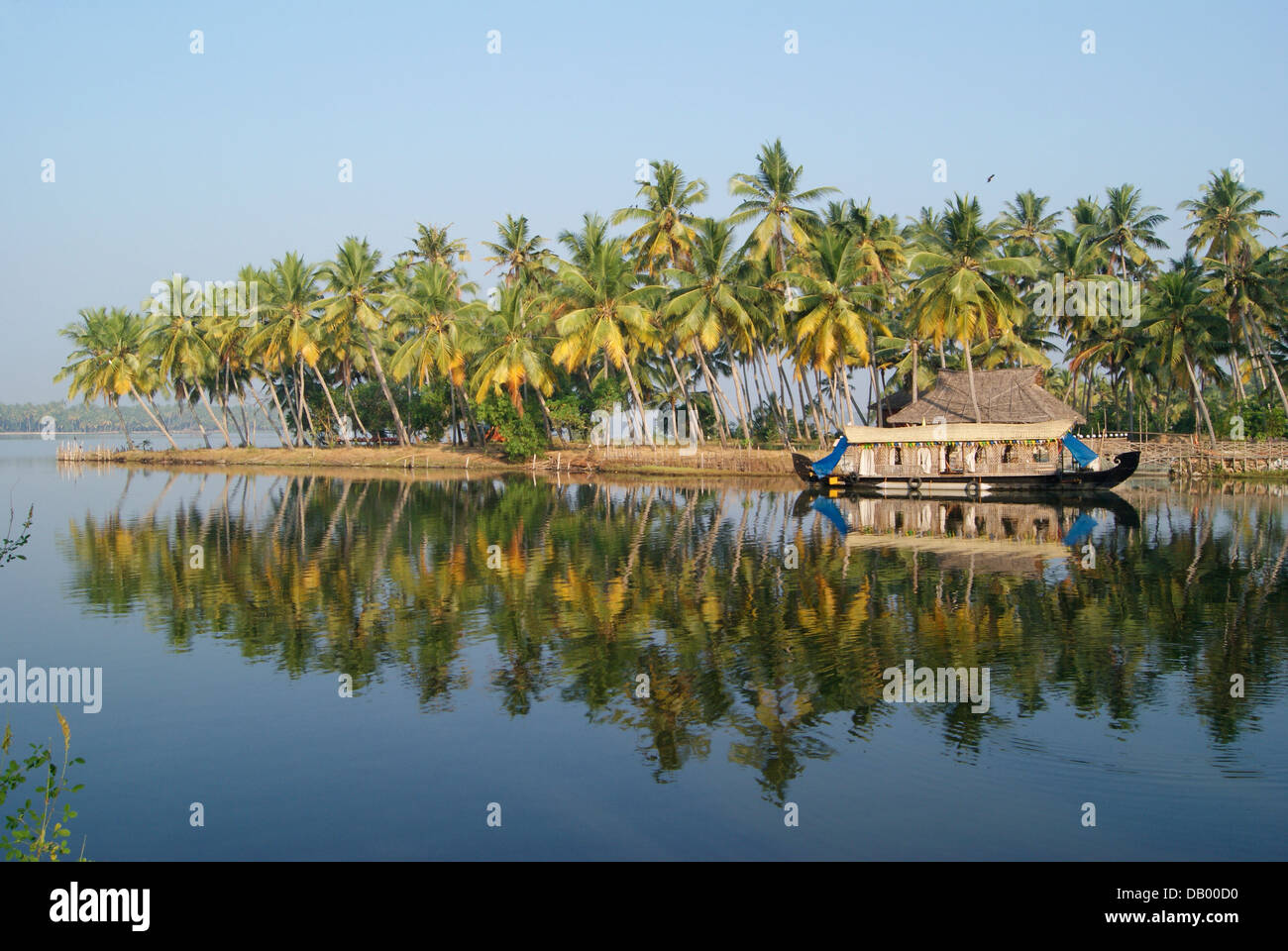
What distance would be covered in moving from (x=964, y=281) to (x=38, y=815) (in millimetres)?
37942

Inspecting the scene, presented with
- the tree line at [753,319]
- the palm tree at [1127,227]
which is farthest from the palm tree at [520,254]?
the palm tree at [1127,227]

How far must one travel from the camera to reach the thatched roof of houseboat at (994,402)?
45906 millimetres

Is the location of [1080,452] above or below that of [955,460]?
above

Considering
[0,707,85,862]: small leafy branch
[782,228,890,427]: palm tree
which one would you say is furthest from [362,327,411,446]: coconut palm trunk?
[0,707,85,862]: small leafy branch

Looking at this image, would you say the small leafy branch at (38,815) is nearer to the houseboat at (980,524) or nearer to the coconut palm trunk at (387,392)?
the houseboat at (980,524)

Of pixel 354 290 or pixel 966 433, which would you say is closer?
pixel 966 433

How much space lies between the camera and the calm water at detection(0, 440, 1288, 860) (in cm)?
945

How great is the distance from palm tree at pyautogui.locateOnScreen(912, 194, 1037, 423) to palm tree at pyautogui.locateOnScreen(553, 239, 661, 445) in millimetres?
13651

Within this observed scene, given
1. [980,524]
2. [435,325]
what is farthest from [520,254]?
[980,524]

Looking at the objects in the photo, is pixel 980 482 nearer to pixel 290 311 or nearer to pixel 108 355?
pixel 290 311

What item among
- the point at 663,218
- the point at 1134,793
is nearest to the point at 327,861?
the point at 1134,793

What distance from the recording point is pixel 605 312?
5069 cm

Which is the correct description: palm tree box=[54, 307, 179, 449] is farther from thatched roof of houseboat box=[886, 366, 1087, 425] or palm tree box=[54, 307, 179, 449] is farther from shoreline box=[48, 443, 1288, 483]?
thatched roof of houseboat box=[886, 366, 1087, 425]

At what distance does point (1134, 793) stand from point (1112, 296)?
44.6 m
